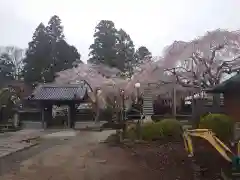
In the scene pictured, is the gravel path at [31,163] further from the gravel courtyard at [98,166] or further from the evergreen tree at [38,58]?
the evergreen tree at [38,58]

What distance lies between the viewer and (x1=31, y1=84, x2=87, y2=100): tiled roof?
32969 mm

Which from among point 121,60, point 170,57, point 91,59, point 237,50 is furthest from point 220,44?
point 91,59

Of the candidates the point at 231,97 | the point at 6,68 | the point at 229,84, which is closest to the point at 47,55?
the point at 6,68

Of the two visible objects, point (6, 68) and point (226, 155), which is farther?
point (6, 68)

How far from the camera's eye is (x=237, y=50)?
27688 millimetres

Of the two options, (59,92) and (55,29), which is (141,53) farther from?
(59,92)

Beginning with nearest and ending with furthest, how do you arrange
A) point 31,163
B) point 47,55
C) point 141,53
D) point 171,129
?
point 31,163 < point 171,129 < point 47,55 < point 141,53

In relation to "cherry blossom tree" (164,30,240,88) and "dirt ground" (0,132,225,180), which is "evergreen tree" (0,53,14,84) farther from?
"dirt ground" (0,132,225,180)

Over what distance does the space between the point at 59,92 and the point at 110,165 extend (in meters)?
23.2

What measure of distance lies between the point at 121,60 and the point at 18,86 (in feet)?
47.2

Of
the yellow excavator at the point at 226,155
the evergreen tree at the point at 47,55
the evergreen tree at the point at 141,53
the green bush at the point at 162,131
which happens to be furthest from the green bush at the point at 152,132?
the evergreen tree at the point at 141,53

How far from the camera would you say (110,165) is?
37.8ft

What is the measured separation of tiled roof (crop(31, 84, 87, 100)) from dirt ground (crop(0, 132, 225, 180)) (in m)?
18.0

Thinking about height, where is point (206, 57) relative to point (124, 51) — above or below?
below
